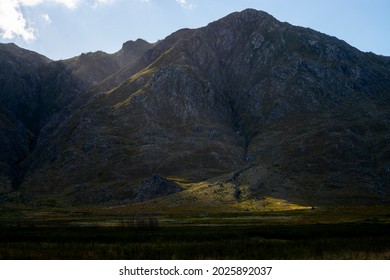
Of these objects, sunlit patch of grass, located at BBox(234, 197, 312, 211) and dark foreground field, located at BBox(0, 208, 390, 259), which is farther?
sunlit patch of grass, located at BBox(234, 197, 312, 211)

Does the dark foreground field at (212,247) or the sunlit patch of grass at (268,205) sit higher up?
the dark foreground field at (212,247)

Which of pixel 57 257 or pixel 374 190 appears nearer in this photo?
pixel 57 257

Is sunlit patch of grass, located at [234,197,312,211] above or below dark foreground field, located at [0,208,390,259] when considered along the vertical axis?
below

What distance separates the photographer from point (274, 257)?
4925 centimetres

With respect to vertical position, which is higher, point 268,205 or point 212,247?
point 212,247

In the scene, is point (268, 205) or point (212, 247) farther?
point (268, 205)

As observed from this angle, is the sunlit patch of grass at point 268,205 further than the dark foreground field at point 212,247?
Yes

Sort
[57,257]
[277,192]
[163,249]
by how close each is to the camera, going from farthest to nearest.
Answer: [277,192]
[163,249]
[57,257]
